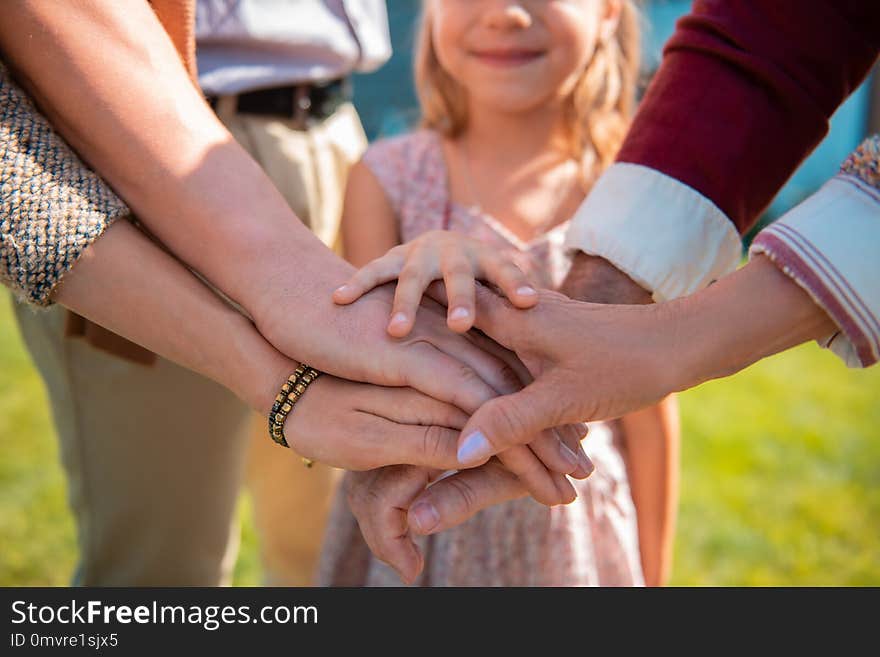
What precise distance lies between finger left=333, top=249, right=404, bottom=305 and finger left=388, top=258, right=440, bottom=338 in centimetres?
2

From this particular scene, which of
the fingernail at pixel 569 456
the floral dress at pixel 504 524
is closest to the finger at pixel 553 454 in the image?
the fingernail at pixel 569 456

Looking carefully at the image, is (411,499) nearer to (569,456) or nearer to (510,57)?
(569,456)

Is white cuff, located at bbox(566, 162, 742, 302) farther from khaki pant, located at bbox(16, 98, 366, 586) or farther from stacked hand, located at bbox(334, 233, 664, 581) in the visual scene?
khaki pant, located at bbox(16, 98, 366, 586)

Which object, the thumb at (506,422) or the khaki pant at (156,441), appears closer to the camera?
the thumb at (506,422)

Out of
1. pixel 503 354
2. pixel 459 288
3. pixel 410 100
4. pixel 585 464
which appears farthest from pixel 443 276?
pixel 410 100

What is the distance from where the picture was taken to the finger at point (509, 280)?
1449 mm

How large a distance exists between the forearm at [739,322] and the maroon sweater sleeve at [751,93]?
0.38m

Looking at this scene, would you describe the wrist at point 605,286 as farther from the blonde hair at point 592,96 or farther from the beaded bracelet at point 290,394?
the beaded bracelet at point 290,394

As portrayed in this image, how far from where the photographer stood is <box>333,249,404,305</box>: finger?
145 centimetres

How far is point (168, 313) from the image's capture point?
1.43 metres

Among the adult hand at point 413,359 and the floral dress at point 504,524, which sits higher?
the adult hand at point 413,359

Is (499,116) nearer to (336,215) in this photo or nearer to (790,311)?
(336,215)
